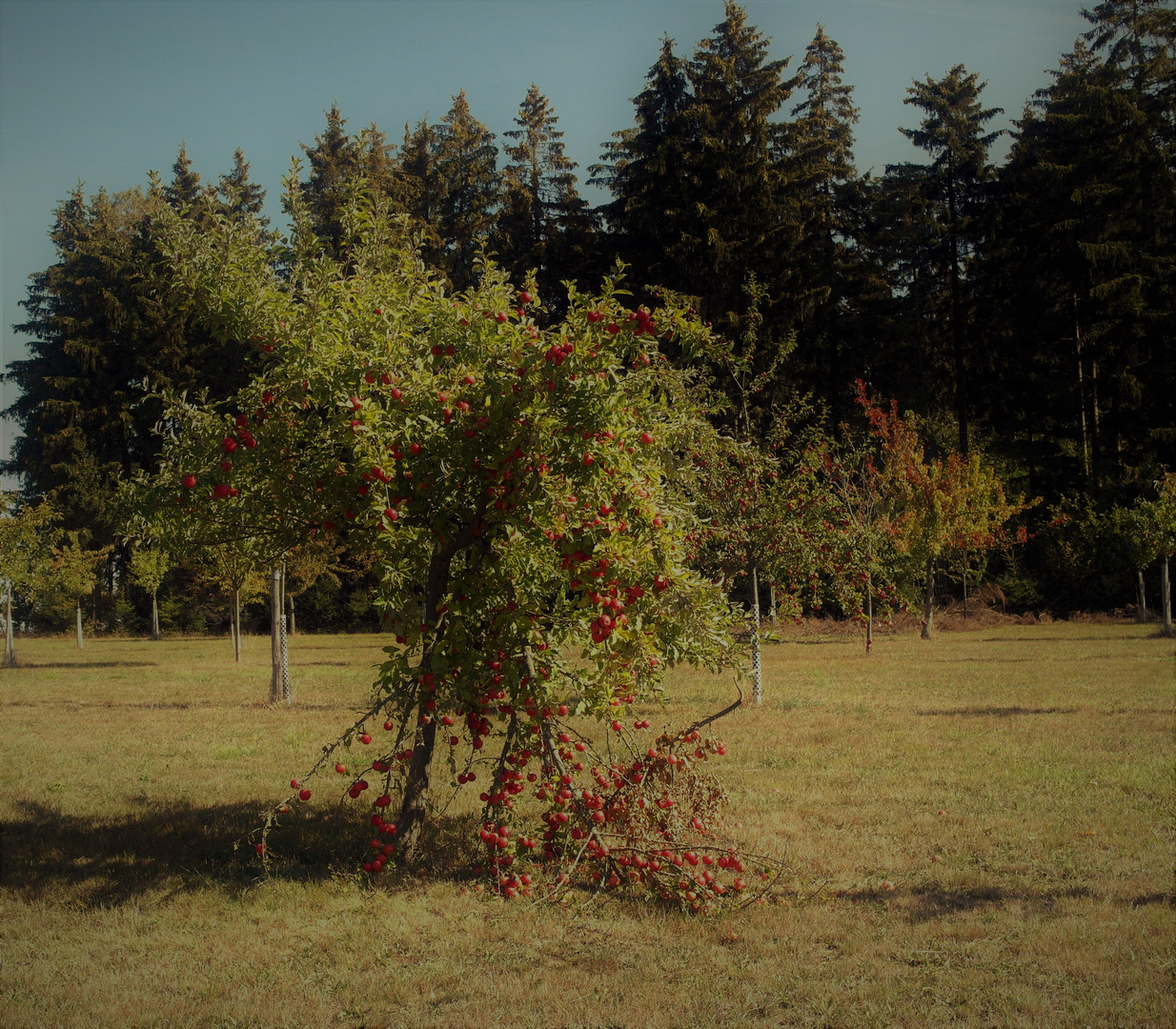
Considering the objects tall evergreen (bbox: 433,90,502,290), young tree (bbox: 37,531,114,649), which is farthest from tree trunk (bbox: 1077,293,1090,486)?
young tree (bbox: 37,531,114,649)

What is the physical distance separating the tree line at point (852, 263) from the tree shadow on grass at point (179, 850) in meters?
20.4

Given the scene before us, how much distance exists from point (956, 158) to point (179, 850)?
34254 mm

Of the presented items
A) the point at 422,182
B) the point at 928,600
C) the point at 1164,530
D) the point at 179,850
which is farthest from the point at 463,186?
the point at 179,850

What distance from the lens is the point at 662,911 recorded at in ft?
16.3

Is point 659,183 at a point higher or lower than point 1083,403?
higher

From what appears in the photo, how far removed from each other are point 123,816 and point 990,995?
6378mm

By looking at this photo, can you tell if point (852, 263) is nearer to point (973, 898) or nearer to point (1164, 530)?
point (1164, 530)

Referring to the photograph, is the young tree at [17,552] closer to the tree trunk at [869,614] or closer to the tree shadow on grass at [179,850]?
the tree shadow on grass at [179,850]

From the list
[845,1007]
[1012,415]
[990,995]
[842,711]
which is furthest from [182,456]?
[1012,415]

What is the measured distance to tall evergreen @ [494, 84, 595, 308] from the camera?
3041 centimetres

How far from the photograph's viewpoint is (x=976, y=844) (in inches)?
234

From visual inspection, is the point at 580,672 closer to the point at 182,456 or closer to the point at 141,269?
the point at 182,456

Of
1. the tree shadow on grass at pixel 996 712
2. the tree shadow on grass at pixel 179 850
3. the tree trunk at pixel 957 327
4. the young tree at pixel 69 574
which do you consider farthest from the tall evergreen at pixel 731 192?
the tree shadow on grass at pixel 179 850

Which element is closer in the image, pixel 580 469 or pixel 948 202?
pixel 580 469
